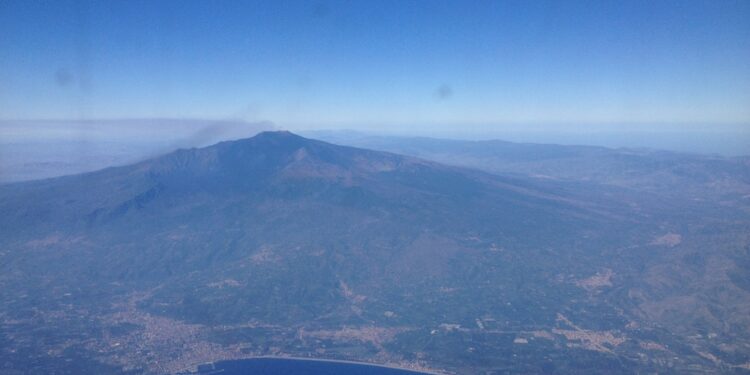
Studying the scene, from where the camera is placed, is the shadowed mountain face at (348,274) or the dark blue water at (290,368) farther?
the shadowed mountain face at (348,274)

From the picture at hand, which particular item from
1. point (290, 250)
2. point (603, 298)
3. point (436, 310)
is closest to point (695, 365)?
point (603, 298)

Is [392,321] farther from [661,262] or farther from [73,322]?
[661,262]

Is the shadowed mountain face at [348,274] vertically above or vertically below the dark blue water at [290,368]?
above

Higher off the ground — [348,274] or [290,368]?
[348,274]

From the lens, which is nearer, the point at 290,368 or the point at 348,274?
the point at 290,368
